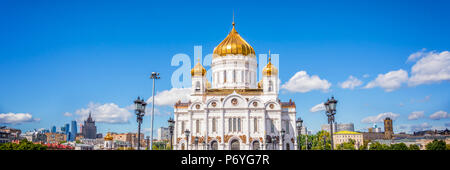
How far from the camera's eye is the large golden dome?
5484cm

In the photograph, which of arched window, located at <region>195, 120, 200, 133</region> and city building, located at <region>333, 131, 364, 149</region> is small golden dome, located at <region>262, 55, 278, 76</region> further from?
city building, located at <region>333, 131, 364, 149</region>

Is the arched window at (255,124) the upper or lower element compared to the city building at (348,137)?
upper

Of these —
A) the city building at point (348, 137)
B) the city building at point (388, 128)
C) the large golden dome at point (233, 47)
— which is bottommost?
the city building at point (348, 137)

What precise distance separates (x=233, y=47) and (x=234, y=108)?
1085 cm

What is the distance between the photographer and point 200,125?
1957 inches

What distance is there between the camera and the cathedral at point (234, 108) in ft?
157

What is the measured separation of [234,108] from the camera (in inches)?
1909

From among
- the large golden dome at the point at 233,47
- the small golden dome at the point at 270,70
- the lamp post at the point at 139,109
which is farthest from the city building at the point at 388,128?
the lamp post at the point at 139,109

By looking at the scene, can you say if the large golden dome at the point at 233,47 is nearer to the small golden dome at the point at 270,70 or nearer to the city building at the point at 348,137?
the small golden dome at the point at 270,70
